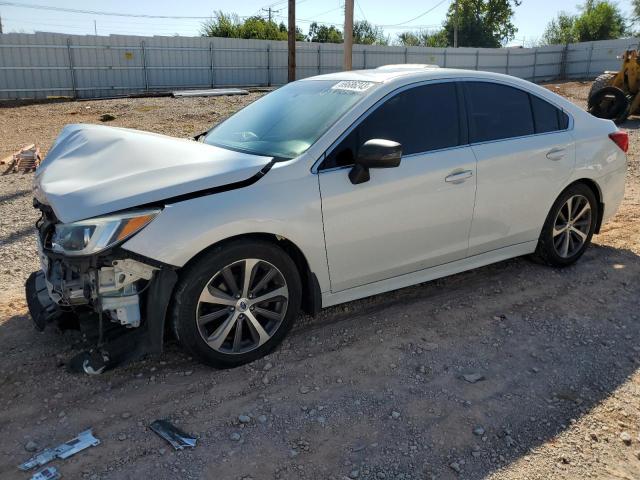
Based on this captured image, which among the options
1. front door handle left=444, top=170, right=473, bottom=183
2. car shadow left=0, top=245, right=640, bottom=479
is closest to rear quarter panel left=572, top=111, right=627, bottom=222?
car shadow left=0, top=245, right=640, bottom=479

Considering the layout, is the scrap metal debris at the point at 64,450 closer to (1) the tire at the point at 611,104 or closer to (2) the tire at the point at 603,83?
(1) the tire at the point at 611,104

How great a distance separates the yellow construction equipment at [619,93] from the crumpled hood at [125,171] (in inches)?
579

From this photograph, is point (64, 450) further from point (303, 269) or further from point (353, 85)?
point (353, 85)

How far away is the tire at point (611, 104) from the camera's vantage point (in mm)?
15289

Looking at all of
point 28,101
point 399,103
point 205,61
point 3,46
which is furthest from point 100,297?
point 205,61

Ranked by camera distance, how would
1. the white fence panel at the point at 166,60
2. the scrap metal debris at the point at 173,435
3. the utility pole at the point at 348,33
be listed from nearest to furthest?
the scrap metal debris at the point at 173,435, the utility pole at the point at 348,33, the white fence panel at the point at 166,60

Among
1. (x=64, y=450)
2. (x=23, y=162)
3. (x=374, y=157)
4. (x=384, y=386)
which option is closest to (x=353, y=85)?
(x=374, y=157)

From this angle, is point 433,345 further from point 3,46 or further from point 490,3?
point 490,3

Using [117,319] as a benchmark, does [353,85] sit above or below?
above

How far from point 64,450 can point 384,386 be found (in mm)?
1775

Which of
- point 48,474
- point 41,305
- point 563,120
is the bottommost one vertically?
point 48,474

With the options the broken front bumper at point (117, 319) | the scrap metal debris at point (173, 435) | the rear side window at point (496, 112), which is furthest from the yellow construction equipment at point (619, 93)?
the scrap metal debris at point (173, 435)

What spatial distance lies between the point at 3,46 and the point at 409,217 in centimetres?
2396

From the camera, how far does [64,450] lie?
283 centimetres
